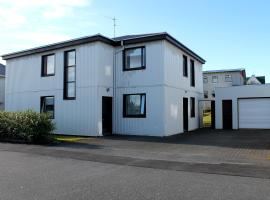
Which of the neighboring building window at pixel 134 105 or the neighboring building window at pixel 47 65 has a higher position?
the neighboring building window at pixel 47 65

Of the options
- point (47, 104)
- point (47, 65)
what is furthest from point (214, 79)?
point (47, 104)

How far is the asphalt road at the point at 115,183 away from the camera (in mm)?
6316

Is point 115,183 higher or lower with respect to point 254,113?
lower

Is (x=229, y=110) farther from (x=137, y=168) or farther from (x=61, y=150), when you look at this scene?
(x=137, y=168)

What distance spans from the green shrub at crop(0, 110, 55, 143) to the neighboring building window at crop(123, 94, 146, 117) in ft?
18.4

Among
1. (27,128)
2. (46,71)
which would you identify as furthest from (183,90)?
(27,128)

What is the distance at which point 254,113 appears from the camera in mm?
24781

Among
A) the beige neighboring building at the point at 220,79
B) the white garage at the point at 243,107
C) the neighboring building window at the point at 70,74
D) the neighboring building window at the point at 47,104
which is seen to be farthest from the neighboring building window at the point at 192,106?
the beige neighboring building at the point at 220,79

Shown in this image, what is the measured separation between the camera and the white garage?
80.7 feet

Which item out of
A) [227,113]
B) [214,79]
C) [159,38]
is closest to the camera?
[159,38]

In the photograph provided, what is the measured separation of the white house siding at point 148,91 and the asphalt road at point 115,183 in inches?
387

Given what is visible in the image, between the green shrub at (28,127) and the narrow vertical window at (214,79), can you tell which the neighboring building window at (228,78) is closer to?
the narrow vertical window at (214,79)

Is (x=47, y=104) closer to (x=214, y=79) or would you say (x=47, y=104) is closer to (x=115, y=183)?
(x=115, y=183)

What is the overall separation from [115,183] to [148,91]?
12.6m
